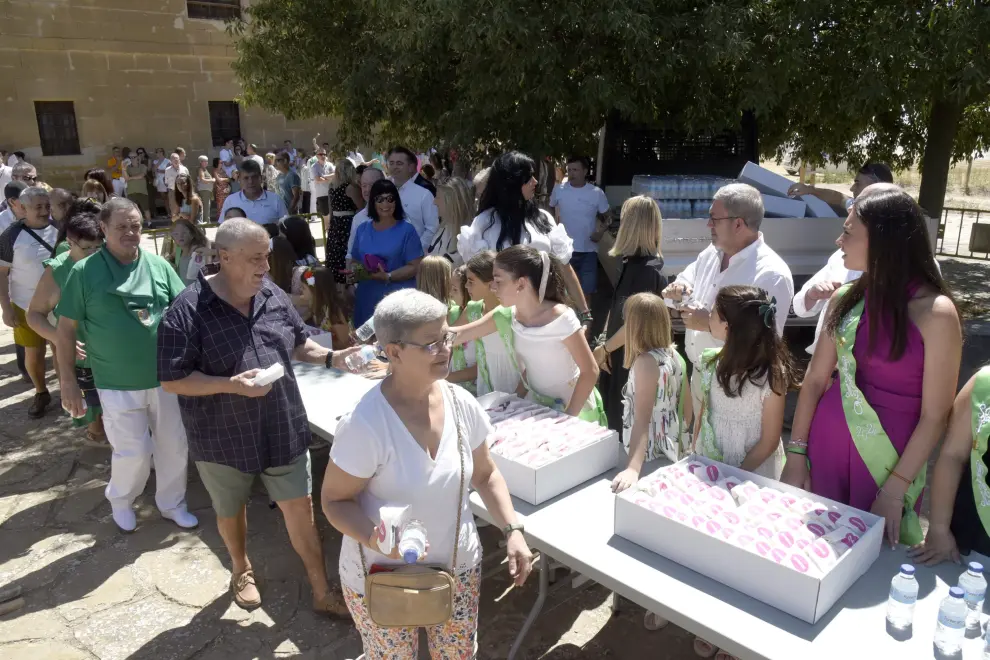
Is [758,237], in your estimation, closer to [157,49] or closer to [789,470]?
[789,470]

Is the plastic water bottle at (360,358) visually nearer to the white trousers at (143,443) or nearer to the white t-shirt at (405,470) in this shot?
the white t-shirt at (405,470)

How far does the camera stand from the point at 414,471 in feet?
7.24

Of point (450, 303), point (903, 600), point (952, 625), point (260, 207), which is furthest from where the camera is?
point (260, 207)

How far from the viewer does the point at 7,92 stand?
19031 mm

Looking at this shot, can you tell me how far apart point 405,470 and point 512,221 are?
2752 mm

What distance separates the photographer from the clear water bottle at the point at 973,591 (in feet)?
6.88

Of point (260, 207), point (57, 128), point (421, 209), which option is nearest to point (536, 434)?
point (421, 209)

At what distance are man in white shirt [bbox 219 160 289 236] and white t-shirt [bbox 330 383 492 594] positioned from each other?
465 centimetres

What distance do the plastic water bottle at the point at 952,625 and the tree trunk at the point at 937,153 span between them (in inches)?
300

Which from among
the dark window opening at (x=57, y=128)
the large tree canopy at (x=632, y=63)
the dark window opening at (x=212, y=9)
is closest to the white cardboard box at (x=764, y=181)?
the large tree canopy at (x=632, y=63)

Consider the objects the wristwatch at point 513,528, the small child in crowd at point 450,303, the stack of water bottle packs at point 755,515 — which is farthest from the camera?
the small child in crowd at point 450,303

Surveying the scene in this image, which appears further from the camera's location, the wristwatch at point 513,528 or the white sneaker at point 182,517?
the white sneaker at point 182,517

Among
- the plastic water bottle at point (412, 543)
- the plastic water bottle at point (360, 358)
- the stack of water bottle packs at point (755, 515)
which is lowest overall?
the stack of water bottle packs at point (755, 515)

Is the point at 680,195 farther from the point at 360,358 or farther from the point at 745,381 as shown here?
the point at 360,358
